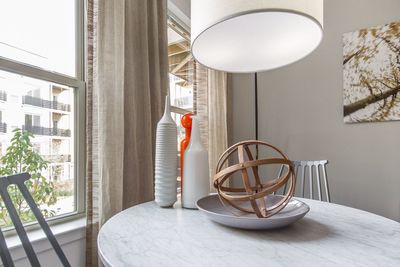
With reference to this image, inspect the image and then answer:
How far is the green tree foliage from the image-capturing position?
110cm

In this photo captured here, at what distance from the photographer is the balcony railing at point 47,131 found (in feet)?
3.87

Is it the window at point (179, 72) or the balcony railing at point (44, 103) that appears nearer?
the balcony railing at point (44, 103)

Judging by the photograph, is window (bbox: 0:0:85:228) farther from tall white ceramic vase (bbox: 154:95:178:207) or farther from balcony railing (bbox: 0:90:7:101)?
tall white ceramic vase (bbox: 154:95:178:207)

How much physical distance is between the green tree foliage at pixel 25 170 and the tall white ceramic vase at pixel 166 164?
62cm

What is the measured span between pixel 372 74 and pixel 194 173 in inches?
79.6

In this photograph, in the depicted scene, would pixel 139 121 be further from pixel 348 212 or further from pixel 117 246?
pixel 348 212

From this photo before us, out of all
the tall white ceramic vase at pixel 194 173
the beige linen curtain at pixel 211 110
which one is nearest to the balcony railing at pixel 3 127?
the tall white ceramic vase at pixel 194 173

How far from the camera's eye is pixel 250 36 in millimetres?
958

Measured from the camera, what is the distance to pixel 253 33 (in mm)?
945

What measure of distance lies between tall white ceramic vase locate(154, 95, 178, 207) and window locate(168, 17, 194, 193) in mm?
1246

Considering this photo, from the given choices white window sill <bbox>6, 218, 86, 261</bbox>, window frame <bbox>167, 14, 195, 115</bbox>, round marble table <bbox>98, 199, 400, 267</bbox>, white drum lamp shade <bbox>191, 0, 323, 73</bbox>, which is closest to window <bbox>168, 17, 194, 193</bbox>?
window frame <bbox>167, 14, 195, 115</bbox>

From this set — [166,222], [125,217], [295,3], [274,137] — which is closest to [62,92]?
[125,217]

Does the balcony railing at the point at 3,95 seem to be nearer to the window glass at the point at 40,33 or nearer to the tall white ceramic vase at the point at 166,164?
the window glass at the point at 40,33

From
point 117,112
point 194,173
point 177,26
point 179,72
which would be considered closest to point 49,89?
point 117,112
